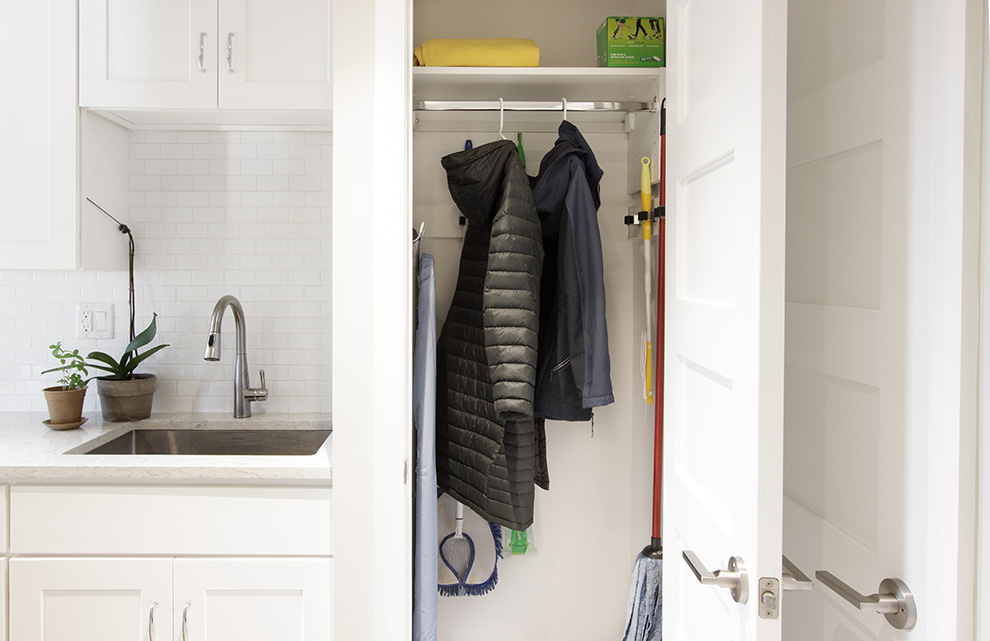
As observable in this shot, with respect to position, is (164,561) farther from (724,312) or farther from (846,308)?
(846,308)

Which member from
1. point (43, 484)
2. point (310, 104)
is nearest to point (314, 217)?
point (310, 104)

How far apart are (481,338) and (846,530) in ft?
3.44

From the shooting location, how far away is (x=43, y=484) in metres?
1.53

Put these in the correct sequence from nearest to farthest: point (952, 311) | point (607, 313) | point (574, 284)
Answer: point (952, 311)
point (574, 284)
point (607, 313)

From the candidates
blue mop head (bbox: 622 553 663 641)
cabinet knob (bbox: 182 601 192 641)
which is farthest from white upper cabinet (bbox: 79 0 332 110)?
blue mop head (bbox: 622 553 663 641)

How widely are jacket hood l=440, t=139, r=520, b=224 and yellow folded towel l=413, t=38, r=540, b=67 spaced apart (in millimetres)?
254

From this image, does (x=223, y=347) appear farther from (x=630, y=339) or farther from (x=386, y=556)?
(x=630, y=339)

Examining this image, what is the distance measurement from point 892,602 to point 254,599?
4.39 ft

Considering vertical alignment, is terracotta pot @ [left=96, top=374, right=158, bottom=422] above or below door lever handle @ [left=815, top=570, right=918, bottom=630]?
above

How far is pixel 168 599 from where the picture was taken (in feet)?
5.05

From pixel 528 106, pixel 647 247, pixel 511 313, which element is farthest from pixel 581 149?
pixel 511 313

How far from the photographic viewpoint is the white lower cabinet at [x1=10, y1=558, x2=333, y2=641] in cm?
153

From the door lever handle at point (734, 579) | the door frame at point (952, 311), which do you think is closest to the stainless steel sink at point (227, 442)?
the door lever handle at point (734, 579)

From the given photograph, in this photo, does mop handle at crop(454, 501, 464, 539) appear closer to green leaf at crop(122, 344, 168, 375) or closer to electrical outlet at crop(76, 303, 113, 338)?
green leaf at crop(122, 344, 168, 375)
